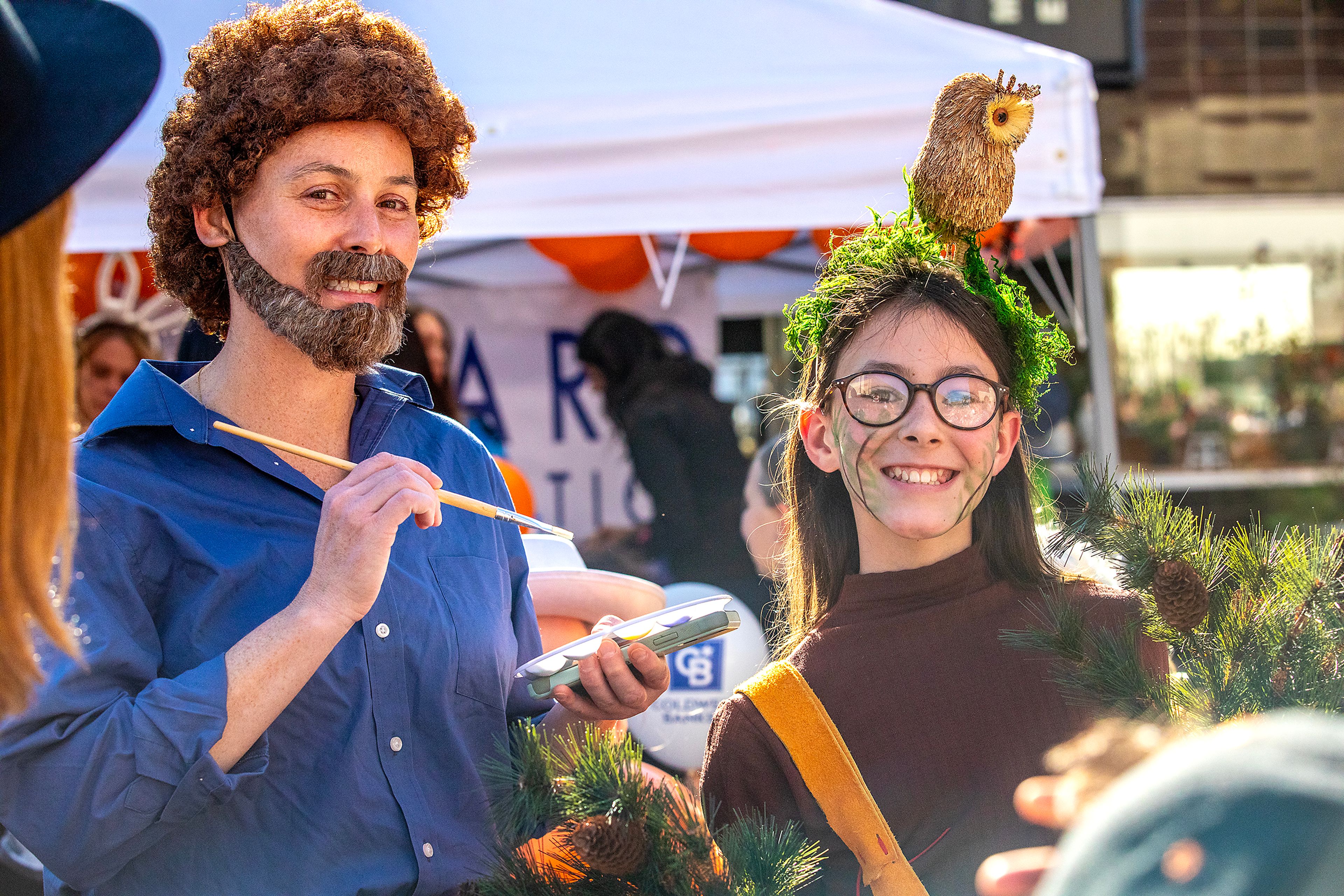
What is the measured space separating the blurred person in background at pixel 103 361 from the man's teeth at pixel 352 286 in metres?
2.66

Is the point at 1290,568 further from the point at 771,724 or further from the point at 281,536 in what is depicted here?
the point at 281,536

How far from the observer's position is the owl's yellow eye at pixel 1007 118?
1459mm

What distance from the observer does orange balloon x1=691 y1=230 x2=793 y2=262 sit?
13.6 feet

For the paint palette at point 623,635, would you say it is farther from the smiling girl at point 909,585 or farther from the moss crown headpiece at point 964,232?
the moss crown headpiece at point 964,232

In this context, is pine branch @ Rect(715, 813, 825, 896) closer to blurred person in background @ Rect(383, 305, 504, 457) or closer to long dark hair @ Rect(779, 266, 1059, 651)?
long dark hair @ Rect(779, 266, 1059, 651)

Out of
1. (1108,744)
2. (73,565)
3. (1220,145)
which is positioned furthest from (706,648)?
(1220,145)

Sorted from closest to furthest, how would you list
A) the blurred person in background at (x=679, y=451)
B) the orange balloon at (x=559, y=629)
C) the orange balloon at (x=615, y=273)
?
1. the orange balloon at (x=559, y=629)
2. the blurred person in background at (x=679, y=451)
3. the orange balloon at (x=615, y=273)

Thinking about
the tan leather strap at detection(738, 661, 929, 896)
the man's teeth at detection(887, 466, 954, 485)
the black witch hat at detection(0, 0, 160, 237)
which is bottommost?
the tan leather strap at detection(738, 661, 929, 896)

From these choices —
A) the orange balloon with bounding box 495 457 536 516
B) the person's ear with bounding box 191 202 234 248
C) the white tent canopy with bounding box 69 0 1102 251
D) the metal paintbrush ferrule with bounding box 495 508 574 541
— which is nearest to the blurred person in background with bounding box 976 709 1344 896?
the metal paintbrush ferrule with bounding box 495 508 574 541

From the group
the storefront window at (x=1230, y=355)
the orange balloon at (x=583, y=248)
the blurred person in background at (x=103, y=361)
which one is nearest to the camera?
the blurred person in background at (x=103, y=361)

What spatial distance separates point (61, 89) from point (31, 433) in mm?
255

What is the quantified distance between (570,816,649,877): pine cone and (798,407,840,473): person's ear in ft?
2.31

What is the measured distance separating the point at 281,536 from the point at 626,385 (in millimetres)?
3021

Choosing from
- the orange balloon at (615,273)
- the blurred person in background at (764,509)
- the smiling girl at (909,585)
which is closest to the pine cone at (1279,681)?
the smiling girl at (909,585)
